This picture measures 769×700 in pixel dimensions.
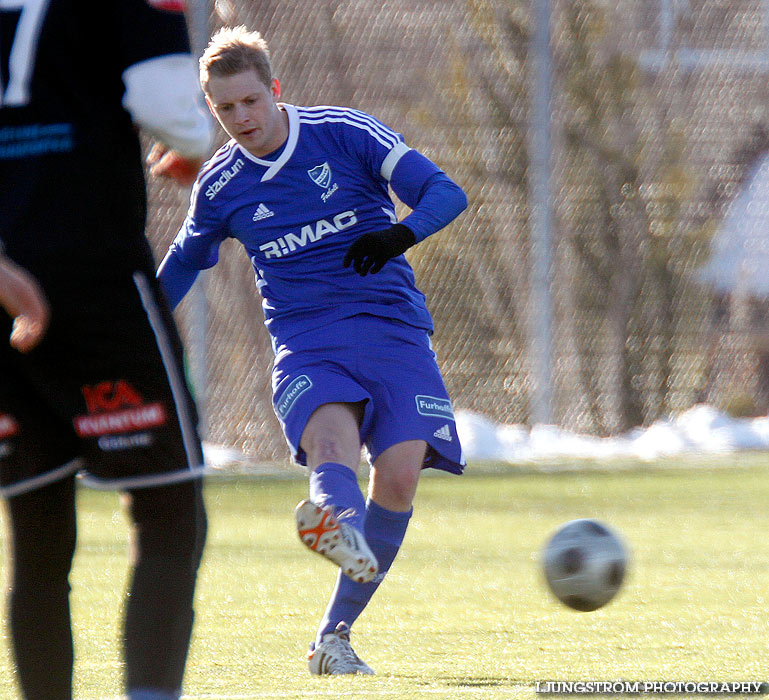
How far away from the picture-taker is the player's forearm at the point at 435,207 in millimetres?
3871

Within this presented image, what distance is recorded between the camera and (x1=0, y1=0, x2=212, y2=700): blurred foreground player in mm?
2430

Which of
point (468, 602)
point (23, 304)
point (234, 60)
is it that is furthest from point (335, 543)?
point (468, 602)

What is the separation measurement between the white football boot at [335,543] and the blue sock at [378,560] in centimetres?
57

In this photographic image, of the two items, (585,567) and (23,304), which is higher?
(23,304)

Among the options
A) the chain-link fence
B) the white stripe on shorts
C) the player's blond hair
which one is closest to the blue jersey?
the player's blond hair

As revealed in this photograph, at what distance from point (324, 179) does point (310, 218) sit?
0.38ft

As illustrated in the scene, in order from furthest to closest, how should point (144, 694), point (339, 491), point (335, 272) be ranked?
point (335, 272) → point (339, 491) → point (144, 694)

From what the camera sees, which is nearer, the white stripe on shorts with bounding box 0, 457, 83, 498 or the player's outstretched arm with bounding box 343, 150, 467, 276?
the white stripe on shorts with bounding box 0, 457, 83, 498

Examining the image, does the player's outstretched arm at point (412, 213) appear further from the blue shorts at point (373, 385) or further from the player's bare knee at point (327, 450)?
the player's bare knee at point (327, 450)

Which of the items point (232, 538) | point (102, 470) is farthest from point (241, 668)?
point (232, 538)

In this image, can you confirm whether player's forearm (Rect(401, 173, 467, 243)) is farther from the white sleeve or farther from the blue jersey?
the white sleeve

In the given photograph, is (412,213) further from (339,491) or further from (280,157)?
(339,491)

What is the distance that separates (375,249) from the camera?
3742 mm

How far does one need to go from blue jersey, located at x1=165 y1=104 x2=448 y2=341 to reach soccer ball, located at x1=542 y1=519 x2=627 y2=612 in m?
0.72
